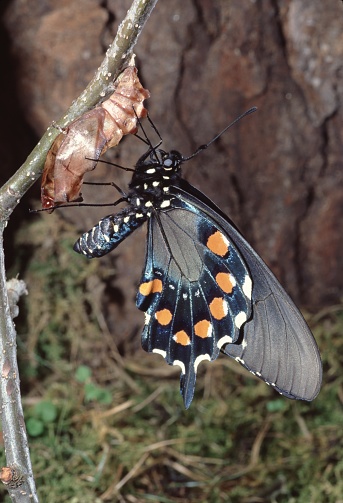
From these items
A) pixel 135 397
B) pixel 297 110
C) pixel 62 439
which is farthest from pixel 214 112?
pixel 62 439

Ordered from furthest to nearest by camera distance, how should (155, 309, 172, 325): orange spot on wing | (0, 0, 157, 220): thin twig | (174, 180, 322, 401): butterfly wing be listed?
1. (155, 309, 172, 325): orange spot on wing
2. (174, 180, 322, 401): butterfly wing
3. (0, 0, 157, 220): thin twig

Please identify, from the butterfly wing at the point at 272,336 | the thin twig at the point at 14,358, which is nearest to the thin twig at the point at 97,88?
the thin twig at the point at 14,358

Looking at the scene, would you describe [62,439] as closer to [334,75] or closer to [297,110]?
[297,110]

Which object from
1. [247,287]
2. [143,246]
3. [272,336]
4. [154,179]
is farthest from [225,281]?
[143,246]

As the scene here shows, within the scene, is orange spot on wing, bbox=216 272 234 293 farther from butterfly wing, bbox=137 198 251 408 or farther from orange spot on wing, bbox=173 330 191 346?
orange spot on wing, bbox=173 330 191 346

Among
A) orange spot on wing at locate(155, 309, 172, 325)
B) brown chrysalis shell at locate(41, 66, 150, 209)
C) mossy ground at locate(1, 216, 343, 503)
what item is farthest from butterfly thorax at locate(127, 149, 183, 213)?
mossy ground at locate(1, 216, 343, 503)

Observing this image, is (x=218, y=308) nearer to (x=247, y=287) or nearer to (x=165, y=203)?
(x=247, y=287)
